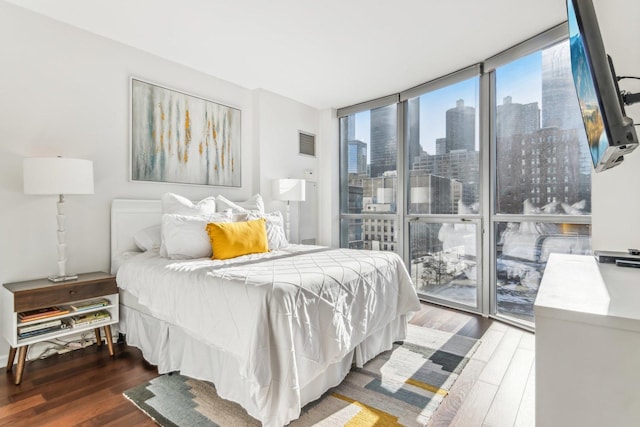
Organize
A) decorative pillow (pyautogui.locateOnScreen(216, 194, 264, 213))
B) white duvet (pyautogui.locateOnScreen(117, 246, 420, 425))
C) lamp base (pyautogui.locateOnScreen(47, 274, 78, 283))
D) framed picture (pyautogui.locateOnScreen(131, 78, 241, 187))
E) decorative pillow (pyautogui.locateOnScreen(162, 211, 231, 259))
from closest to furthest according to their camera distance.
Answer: white duvet (pyautogui.locateOnScreen(117, 246, 420, 425))
lamp base (pyautogui.locateOnScreen(47, 274, 78, 283))
decorative pillow (pyautogui.locateOnScreen(162, 211, 231, 259))
framed picture (pyautogui.locateOnScreen(131, 78, 241, 187))
decorative pillow (pyautogui.locateOnScreen(216, 194, 264, 213))

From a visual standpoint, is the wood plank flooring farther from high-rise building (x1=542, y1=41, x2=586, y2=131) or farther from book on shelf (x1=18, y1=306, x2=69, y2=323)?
high-rise building (x1=542, y1=41, x2=586, y2=131)

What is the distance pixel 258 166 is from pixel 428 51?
2.25 meters

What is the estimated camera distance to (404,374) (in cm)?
217

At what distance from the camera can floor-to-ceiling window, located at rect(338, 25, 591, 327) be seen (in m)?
2.79

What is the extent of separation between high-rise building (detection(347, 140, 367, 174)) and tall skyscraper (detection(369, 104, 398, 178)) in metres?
0.14

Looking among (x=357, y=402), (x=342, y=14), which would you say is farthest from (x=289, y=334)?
(x=342, y=14)

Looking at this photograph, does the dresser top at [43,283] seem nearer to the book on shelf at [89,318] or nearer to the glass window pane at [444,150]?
the book on shelf at [89,318]

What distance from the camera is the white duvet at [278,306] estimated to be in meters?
1.50

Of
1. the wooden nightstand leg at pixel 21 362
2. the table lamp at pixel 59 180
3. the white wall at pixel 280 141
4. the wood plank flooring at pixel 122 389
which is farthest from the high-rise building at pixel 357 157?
the wooden nightstand leg at pixel 21 362

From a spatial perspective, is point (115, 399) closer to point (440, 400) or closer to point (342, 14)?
point (440, 400)

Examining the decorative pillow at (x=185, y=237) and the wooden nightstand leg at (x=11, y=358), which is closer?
the wooden nightstand leg at (x=11, y=358)

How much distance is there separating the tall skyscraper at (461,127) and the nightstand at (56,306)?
3.57m

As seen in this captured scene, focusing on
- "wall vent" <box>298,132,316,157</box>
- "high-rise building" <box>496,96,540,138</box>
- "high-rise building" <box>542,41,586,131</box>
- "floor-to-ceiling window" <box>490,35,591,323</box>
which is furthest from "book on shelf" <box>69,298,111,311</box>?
"high-rise building" <box>542,41,586,131</box>

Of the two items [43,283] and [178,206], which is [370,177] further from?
[43,283]
